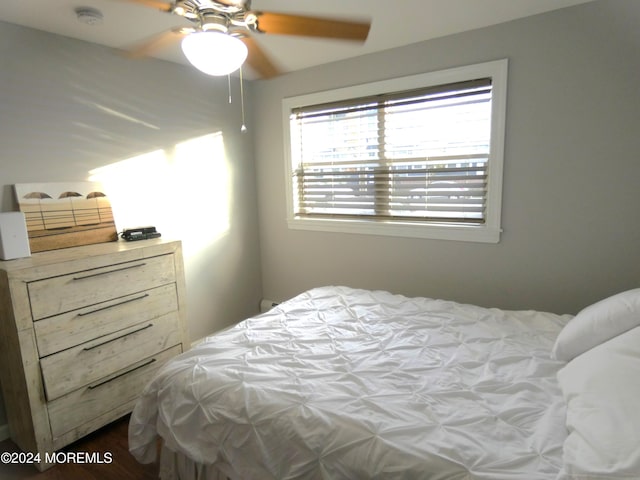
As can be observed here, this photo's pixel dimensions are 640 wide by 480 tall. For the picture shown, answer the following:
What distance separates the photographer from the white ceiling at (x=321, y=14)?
1.83m

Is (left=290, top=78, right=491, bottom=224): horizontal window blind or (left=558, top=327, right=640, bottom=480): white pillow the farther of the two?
(left=290, top=78, right=491, bottom=224): horizontal window blind

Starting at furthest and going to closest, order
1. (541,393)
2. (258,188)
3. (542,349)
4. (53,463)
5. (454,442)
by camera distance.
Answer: (258,188) → (53,463) → (542,349) → (541,393) → (454,442)

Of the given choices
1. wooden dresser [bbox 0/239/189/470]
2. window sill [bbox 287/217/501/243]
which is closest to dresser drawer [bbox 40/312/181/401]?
wooden dresser [bbox 0/239/189/470]

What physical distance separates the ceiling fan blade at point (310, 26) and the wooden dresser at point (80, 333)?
1.40m

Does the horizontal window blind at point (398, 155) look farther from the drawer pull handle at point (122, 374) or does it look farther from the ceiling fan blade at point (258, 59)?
the drawer pull handle at point (122, 374)

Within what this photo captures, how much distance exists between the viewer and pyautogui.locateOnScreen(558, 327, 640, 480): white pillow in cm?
87

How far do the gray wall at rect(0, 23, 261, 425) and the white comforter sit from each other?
4.40 ft

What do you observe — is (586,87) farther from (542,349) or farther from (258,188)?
(258,188)

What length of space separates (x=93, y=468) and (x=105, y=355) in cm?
54

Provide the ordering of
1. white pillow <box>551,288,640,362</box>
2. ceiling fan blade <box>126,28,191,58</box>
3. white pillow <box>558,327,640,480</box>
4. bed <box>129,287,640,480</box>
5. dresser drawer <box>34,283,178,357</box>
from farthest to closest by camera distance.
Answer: dresser drawer <box>34,283,178,357</box>, ceiling fan blade <box>126,28,191,58</box>, white pillow <box>551,288,640,362</box>, bed <box>129,287,640,480</box>, white pillow <box>558,327,640,480</box>

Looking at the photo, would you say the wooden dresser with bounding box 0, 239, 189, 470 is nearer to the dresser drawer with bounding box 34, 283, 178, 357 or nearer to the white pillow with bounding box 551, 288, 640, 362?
the dresser drawer with bounding box 34, 283, 178, 357

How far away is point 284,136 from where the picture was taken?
10.6ft

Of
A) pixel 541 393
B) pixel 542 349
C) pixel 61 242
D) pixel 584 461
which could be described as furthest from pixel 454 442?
pixel 61 242

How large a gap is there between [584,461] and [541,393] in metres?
0.41
